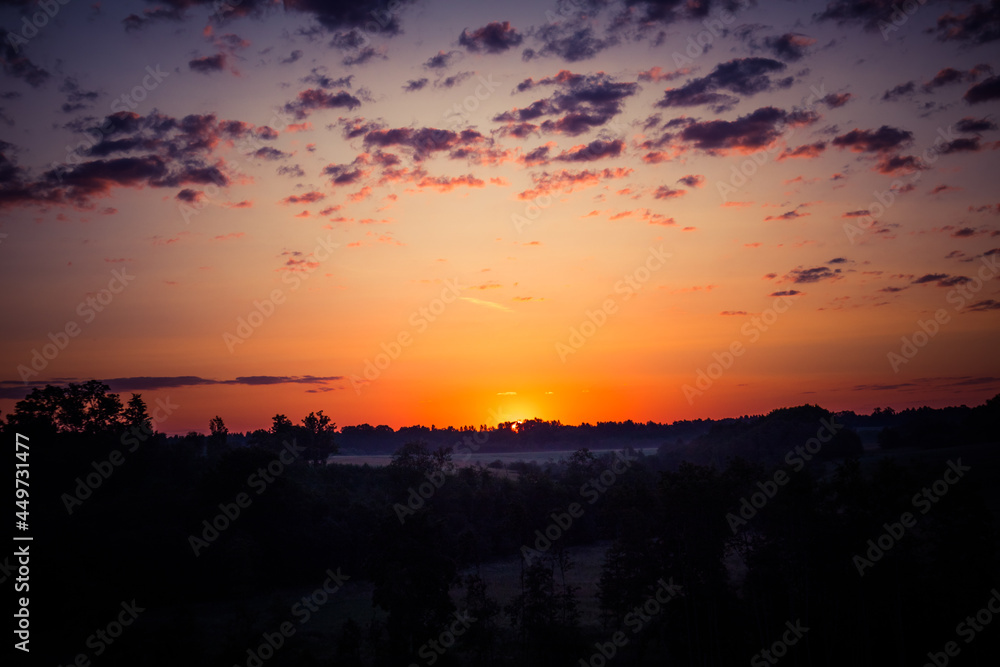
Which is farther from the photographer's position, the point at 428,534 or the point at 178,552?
the point at 178,552

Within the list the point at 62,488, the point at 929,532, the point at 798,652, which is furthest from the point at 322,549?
the point at 929,532

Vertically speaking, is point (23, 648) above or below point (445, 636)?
above

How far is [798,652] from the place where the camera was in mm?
36562

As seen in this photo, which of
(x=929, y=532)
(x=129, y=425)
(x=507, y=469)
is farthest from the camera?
(x=507, y=469)

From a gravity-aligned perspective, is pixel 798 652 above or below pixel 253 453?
below

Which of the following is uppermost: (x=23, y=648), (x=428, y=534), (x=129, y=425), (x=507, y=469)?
(x=129, y=425)

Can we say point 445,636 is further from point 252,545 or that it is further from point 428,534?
point 252,545

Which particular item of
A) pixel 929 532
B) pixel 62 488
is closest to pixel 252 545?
pixel 62 488

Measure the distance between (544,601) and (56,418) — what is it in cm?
A: 7580

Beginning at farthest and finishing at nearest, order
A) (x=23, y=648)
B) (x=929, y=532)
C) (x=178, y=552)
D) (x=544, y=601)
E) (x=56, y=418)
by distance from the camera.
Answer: (x=56, y=418) < (x=178, y=552) < (x=544, y=601) < (x=23, y=648) < (x=929, y=532)

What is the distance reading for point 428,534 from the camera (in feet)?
125

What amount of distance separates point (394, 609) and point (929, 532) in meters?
29.1

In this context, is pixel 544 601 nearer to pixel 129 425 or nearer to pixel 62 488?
pixel 62 488

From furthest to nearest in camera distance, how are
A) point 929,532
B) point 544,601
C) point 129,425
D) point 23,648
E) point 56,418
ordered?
point 129,425 → point 56,418 → point 544,601 → point 23,648 → point 929,532
